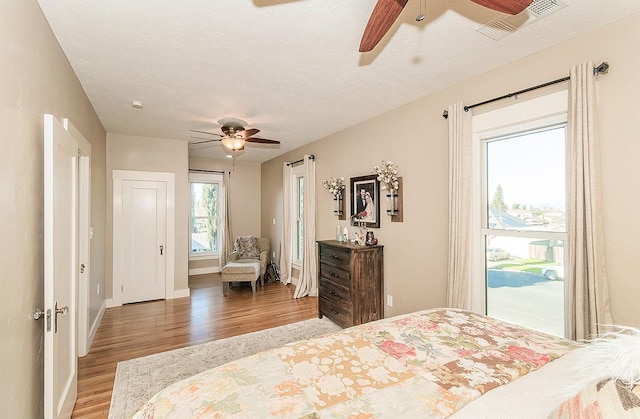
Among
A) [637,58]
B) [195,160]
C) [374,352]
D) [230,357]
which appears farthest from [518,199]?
[195,160]

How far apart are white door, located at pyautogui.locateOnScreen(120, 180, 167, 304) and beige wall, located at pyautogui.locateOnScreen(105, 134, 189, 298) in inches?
7.1

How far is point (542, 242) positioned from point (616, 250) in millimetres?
468

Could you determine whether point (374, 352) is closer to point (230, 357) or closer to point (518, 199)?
point (518, 199)

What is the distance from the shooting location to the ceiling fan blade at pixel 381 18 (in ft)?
4.10

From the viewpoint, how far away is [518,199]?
247 centimetres

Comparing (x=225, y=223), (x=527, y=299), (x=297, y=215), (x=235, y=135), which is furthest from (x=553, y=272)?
(x=225, y=223)

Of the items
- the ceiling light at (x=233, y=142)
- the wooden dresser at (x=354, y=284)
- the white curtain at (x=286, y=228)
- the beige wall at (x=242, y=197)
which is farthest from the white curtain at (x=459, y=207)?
the beige wall at (x=242, y=197)

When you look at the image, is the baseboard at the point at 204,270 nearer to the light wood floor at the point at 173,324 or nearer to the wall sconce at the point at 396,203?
the light wood floor at the point at 173,324

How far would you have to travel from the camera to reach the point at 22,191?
151 centimetres

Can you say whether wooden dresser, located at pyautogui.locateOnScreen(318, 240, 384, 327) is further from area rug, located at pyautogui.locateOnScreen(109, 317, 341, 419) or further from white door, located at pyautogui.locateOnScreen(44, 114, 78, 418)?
white door, located at pyautogui.locateOnScreen(44, 114, 78, 418)

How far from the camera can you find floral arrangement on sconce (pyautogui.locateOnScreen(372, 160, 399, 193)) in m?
3.42

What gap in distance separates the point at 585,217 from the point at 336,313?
2.65 meters

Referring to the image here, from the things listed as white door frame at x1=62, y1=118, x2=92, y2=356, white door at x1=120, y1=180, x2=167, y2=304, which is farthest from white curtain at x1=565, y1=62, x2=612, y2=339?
white door at x1=120, y1=180, x2=167, y2=304

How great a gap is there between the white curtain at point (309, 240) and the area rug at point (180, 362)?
4.09 feet
